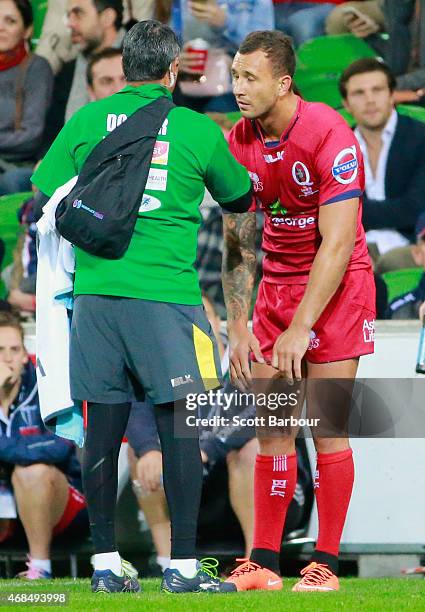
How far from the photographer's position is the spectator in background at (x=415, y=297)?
711 cm

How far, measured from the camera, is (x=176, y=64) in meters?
4.30

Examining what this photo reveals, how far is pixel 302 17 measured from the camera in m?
7.31

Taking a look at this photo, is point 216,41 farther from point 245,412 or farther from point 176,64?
point 176,64

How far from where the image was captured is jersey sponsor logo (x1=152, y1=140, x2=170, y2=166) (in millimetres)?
4145

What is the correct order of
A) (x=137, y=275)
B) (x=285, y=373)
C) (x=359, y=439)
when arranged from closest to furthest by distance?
(x=137, y=275), (x=285, y=373), (x=359, y=439)

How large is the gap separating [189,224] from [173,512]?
101 centimetres

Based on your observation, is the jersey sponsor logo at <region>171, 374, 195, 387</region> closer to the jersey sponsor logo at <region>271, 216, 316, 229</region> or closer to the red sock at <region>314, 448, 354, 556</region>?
the red sock at <region>314, 448, 354, 556</region>

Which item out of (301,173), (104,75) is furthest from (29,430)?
(301,173)

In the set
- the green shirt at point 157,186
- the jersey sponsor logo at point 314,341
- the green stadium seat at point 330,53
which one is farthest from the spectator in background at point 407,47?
the green shirt at point 157,186

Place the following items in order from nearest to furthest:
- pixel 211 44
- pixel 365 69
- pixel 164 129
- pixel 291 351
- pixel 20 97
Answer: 1. pixel 164 129
2. pixel 291 351
3. pixel 365 69
4. pixel 211 44
5. pixel 20 97

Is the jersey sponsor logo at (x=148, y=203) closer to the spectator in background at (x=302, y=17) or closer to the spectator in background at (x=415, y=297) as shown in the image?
the spectator in background at (x=415, y=297)

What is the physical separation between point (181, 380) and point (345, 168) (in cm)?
114

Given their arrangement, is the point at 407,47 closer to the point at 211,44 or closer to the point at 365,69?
the point at 365,69

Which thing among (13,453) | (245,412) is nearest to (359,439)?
(245,412)
